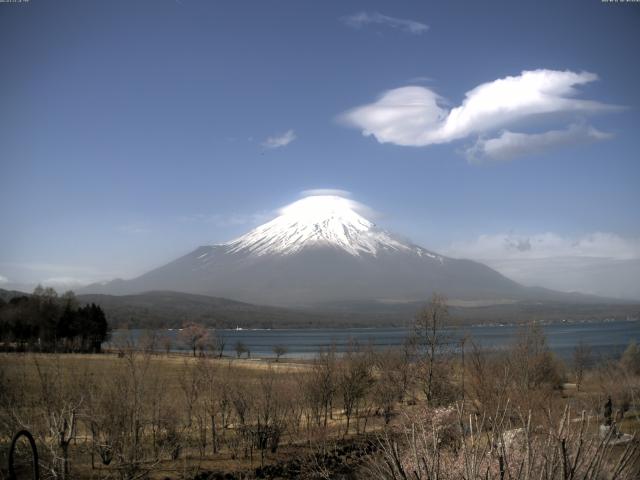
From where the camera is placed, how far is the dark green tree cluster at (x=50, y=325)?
74.2 meters

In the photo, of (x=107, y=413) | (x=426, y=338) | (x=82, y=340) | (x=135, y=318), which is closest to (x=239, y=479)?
(x=107, y=413)

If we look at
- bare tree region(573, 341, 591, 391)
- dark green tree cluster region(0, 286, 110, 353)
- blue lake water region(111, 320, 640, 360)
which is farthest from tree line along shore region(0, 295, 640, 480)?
dark green tree cluster region(0, 286, 110, 353)

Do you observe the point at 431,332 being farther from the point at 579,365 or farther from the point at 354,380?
the point at 579,365

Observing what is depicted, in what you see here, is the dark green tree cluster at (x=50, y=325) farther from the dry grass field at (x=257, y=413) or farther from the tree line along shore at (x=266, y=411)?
the dry grass field at (x=257, y=413)

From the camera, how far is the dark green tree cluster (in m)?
74.2

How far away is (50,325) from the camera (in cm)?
7812

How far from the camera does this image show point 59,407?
19344 mm

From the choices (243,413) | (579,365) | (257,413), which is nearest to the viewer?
(257,413)

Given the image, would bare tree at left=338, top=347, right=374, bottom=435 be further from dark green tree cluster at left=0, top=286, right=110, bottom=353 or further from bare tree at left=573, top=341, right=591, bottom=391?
dark green tree cluster at left=0, top=286, right=110, bottom=353

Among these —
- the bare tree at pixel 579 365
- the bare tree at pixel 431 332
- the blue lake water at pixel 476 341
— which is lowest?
the blue lake water at pixel 476 341

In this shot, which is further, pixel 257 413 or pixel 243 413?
pixel 243 413

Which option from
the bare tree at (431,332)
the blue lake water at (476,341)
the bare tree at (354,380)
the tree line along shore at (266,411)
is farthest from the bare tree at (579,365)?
the bare tree at (431,332)

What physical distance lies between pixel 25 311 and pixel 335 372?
202 feet

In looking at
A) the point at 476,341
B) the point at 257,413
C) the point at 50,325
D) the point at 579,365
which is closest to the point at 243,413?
the point at 257,413
